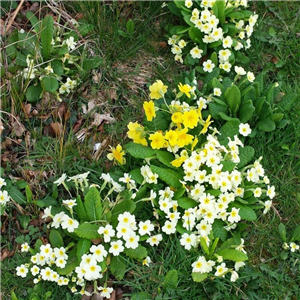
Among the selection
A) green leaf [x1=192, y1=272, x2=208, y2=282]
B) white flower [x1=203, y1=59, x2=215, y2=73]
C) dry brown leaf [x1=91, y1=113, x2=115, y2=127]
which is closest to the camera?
green leaf [x1=192, y1=272, x2=208, y2=282]

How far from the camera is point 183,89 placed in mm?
3012

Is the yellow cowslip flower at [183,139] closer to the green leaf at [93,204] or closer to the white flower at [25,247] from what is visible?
the green leaf at [93,204]

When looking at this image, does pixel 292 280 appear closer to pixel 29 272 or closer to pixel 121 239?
pixel 121 239

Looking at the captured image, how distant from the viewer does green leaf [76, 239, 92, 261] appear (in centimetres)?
269

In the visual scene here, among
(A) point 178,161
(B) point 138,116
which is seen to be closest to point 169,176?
(A) point 178,161

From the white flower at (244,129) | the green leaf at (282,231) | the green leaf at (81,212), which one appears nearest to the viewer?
the green leaf at (81,212)

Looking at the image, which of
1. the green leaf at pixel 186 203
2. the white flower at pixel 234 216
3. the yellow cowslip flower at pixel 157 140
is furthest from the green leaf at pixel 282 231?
the yellow cowslip flower at pixel 157 140

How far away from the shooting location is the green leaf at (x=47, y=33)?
3217mm

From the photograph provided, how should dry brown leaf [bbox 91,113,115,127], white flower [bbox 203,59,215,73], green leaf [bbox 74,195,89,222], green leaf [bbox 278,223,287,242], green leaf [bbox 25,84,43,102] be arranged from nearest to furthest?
green leaf [bbox 74,195,89,222] → green leaf [bbox 278,223,287,242] → green leaf [bbox 25,84,43,102] → dry brown leaf [bbox 91,113,115,127] → white flower [bbox 203,59,215,73]

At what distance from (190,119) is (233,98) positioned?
52 centimetres

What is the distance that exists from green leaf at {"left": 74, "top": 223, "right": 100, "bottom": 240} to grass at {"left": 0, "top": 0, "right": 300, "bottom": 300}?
317mm

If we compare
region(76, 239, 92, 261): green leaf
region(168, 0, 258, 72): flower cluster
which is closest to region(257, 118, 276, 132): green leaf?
region(168, 0, 258, 72): flower cluster

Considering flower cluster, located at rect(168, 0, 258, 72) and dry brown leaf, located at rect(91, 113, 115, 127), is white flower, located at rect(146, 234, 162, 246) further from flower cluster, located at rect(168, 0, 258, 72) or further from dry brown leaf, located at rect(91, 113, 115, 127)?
flower cluster, located at rect(168, 0, 258, 72)

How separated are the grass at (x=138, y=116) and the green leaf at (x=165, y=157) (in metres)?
0.46
